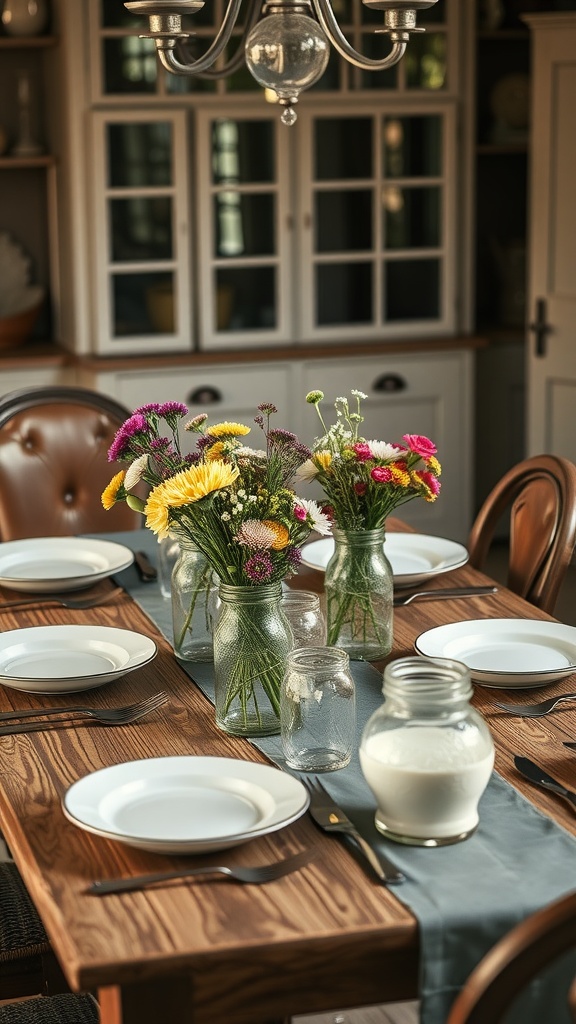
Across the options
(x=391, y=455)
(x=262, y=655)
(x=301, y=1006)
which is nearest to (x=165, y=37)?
(x=391, y=455)

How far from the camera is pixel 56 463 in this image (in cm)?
286

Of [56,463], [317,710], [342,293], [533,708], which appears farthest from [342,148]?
[317,710]

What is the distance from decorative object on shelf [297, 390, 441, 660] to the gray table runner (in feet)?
1.29

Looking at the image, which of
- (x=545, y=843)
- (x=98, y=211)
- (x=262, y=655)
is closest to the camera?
(x=545, y=843)

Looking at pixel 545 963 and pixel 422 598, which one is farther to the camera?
pixel 422 598

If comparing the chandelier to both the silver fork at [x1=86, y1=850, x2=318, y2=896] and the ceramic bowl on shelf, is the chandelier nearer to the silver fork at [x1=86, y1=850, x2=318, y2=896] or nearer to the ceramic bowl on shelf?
the silver fork at [x1=86, y1=850, x2=318, y2=896]

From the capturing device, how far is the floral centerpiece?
1.52m

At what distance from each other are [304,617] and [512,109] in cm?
378

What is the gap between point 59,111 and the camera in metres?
4.48

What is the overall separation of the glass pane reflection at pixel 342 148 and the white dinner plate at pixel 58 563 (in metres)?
2.43

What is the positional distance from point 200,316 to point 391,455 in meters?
2.85

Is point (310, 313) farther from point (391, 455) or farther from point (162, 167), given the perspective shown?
point (391, 455)

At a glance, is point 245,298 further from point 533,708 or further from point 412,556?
point 533,708

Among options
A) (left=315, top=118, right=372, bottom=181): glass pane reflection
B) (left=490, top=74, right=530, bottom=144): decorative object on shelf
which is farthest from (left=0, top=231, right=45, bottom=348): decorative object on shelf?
(left=490, top=74, right=530, bottom=144): decorative object on shelf
